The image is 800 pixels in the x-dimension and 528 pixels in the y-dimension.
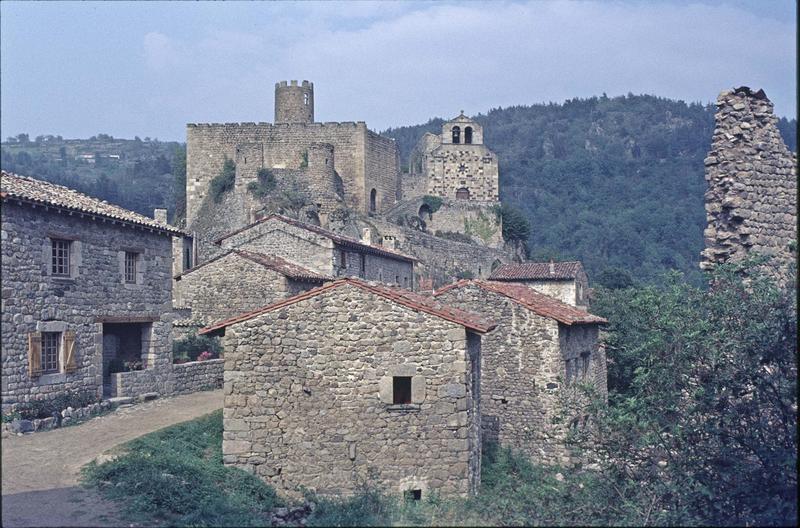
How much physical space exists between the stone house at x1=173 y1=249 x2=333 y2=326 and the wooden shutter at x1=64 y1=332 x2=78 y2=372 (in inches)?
311

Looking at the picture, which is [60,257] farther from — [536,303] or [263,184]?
[263,184]

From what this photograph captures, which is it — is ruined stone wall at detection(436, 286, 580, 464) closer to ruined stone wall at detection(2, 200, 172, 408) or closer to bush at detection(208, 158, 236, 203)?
ruined stone wall at detection(2, 200, 172, 408)

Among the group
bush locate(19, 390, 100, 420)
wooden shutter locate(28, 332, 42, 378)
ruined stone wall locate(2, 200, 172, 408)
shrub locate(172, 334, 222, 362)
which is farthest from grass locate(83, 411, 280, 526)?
shrub locate(172, 334, 222, 362)

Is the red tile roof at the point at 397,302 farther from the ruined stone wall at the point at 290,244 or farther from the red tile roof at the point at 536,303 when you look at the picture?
the ruined stone wall at the point at 290,244

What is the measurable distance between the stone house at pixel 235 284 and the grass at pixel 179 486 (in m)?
11.0

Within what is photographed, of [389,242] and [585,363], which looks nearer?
[585,363]

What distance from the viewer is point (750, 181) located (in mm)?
14195

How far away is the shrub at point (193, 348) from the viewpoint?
2753 centimetres

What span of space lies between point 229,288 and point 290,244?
196 inches

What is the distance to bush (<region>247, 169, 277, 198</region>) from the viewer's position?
57.5 m

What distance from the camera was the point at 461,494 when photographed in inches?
604

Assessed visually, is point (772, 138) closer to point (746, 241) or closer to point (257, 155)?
point (746, 241)

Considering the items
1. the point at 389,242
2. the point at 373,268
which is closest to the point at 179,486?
the point at 373,268

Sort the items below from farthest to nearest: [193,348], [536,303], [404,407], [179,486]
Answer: [193,348], [536,303], [404,407], [179,486]
